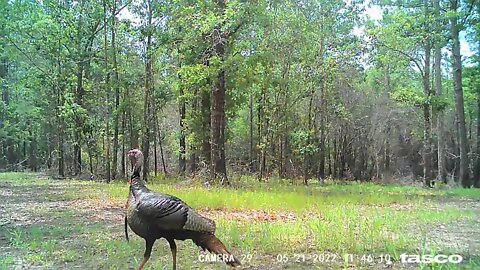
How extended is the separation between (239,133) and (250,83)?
44.5 ft

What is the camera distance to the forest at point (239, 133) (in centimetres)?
518

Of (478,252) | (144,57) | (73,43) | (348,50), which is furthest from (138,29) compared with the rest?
(478,252)

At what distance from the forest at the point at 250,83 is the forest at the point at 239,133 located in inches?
4.0

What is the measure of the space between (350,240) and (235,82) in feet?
35.3

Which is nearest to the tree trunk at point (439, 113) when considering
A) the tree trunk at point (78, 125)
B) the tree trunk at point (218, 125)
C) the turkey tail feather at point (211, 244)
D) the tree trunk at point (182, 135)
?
the tree trunk at point (218, 125)

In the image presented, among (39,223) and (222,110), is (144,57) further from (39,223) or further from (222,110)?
(39,223)

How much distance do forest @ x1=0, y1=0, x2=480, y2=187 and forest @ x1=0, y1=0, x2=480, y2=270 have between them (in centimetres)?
10

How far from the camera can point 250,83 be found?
16.0 metres

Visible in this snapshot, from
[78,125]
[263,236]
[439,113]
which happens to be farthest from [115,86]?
[263,236]

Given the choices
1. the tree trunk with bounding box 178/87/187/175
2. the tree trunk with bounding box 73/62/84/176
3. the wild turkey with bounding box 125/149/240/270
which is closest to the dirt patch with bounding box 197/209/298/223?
the wild turkey with bounding box 125/149/240/270

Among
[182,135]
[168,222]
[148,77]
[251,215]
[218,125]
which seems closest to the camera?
[168,222]

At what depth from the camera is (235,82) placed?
52.0ft

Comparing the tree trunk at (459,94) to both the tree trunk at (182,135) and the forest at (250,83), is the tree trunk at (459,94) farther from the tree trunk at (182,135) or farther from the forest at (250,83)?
the tree trunk at (182,135)

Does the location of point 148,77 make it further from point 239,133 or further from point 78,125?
point 239,133
